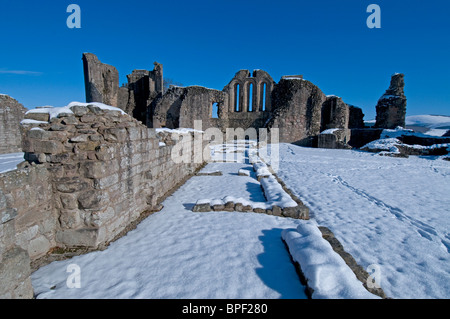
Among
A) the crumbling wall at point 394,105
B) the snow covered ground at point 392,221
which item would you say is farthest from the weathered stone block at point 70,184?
the crumbling wall at point 394,105

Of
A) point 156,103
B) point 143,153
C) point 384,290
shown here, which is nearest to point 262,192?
point 143,153

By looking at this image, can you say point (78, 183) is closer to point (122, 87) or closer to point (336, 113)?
point (336, 113)

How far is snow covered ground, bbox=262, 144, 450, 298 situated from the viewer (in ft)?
8.37

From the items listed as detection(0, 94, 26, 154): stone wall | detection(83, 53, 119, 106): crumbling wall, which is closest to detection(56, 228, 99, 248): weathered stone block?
detection(0, 94, 26, 154): stone wall

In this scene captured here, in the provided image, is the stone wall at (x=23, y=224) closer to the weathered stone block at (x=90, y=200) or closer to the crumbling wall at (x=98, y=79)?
the weathered stone block at (x=90, y=200)

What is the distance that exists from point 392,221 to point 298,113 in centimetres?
1845

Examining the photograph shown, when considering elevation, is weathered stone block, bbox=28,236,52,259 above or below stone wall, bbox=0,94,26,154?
below

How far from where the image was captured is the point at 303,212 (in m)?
4.16

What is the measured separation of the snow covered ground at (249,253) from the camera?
223 cm

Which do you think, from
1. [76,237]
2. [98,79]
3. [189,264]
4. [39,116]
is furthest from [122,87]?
[189,264]

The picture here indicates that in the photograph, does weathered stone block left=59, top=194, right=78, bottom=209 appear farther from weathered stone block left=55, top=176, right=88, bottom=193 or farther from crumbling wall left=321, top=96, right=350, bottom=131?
crumbling wall left=321, top=96, right=350, bottom=131

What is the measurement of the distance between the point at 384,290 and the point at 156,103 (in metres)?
22.6

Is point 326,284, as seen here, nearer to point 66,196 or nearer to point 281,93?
point 66,196

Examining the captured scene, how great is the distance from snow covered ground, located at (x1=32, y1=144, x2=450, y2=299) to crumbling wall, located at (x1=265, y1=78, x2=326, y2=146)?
52.8 ft
